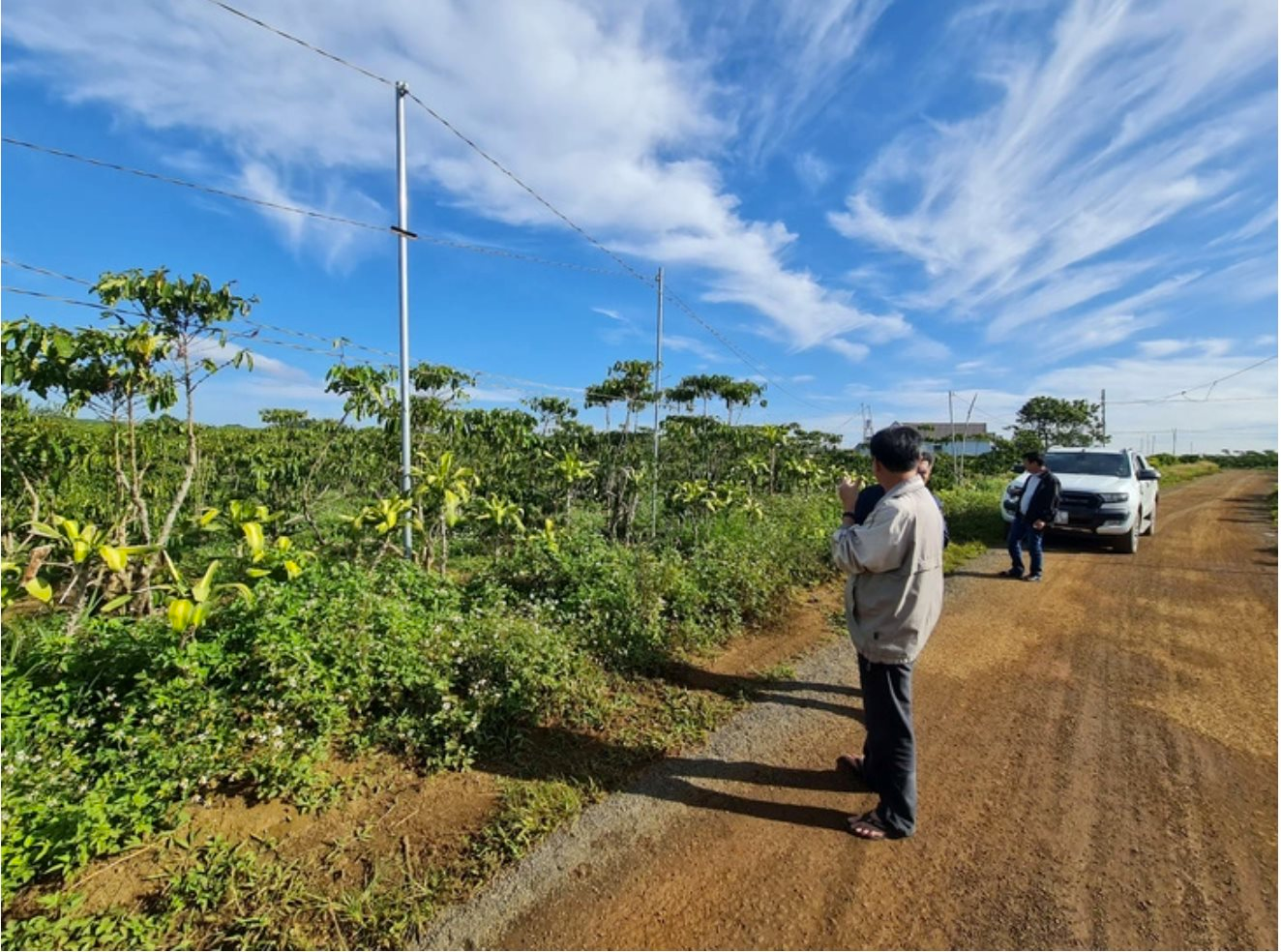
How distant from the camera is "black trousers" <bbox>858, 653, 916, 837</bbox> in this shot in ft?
7.41

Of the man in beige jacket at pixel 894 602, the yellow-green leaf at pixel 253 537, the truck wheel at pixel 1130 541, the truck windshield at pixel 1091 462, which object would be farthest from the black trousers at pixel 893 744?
the truck windshield at pixel 1091 462

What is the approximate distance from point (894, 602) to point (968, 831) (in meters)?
0.95

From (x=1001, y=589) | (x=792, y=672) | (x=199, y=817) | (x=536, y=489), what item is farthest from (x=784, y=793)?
(x=536, y=489)

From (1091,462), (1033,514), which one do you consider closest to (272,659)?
(1033,514)

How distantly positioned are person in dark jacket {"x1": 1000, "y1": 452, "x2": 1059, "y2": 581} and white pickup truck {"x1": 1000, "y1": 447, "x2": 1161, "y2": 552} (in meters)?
0.73

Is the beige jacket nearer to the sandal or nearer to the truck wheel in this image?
the sandal

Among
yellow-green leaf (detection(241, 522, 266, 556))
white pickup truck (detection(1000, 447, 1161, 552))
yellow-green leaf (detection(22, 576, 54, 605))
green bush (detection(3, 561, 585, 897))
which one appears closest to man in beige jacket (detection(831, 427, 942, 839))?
green bush (detection(3, 561, 585, 897))

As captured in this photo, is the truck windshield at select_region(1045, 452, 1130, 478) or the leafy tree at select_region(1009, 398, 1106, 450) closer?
the truck windshield at select_region(1045, 452, 1130, 478)

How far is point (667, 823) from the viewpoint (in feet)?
7.64

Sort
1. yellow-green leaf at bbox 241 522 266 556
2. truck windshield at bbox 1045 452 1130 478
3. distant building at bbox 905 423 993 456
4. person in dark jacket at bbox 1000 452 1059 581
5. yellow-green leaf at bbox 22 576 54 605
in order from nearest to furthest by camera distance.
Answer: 1. yellow-green leaf at bbox 22 576 54 605
2. yellow-green leaf at bbox 241 522 266 556
3. person in dark jacket at bbox 1000 452 1059 581
4. truck windshield at bbox 1045 452 1130 478
5. distant building at bbox 905 423 993 456

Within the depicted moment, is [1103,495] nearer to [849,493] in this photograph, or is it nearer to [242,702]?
[849,493]

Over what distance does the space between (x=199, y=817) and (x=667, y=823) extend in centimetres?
181

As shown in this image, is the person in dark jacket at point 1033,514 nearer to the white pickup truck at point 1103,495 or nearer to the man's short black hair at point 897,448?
the white pickup truck at point 1103,495

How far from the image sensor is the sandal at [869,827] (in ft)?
7.41
